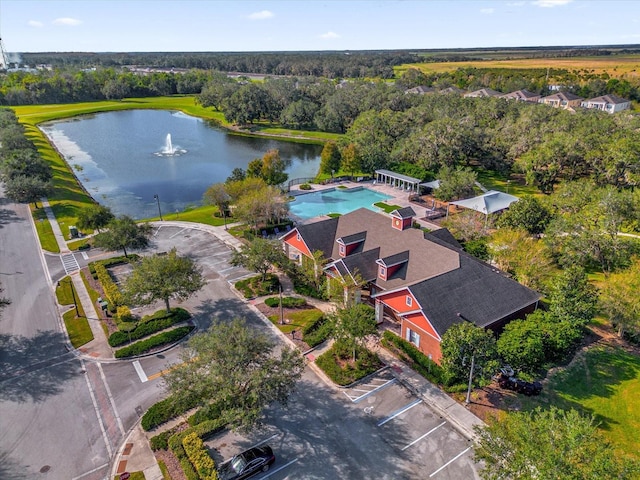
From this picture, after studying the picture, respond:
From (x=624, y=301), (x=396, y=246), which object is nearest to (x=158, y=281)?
(x=396, y=246)

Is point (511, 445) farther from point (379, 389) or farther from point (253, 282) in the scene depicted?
point (253, 282)

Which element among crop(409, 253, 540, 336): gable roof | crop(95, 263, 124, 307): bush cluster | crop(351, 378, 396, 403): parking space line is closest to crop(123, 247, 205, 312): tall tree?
crop(95, 263, 124, 307): bush cluster

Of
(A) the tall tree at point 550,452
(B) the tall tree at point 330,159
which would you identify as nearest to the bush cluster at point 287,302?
(A) the tall tree at point 550,452

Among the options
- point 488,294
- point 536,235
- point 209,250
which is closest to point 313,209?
point 209,250

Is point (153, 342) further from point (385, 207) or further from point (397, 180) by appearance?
point (397, 180)

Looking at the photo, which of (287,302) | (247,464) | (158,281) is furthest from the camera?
(287,302)

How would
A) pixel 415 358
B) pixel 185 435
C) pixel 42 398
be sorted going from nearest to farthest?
pixel 185 435
pixel 42 398
pixel 415 358
